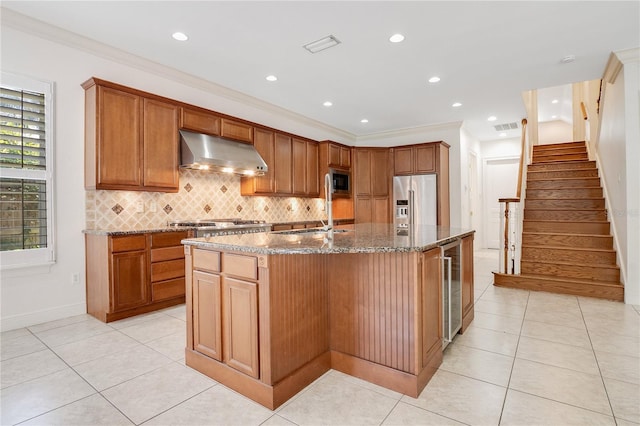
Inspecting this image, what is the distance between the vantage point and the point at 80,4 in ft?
9.05

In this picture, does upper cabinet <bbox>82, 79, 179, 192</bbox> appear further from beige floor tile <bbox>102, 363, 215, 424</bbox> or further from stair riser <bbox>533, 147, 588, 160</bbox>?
stair riser <bbox>533, 147, 588, 160</bbox>

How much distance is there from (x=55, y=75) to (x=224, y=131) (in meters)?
1.82

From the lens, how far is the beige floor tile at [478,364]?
6.84ft

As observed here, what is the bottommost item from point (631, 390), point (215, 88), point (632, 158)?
point (631, 390)

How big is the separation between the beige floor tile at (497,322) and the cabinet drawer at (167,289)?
3.12 meters

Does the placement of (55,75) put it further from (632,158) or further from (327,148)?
(632,158)

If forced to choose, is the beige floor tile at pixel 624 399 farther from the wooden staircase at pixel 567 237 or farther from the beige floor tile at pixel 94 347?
the beige floor tile at pixel 94 347

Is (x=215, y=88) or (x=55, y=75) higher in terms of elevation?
(x=215, y=88)

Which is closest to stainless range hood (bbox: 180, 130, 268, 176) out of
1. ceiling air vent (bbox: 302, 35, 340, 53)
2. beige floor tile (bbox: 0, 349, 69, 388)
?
ceiling air vent (bbox: 302, 35, 340, 53)

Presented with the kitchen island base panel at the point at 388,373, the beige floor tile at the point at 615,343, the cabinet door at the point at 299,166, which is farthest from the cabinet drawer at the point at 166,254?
the beige floor tile at the point at 615,343

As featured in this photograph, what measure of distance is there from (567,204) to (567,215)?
1.17 ft

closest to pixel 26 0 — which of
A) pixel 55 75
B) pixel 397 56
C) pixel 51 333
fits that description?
pixel 55 75

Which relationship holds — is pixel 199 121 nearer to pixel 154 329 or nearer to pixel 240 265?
pixel 154 329

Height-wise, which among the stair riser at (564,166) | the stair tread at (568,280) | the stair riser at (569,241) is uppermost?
the stair riser at (564,166)
